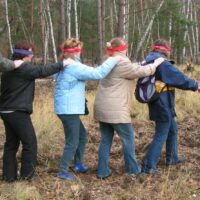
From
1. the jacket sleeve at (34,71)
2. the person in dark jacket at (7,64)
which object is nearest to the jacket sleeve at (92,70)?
the jacket sleeve at (34,71)

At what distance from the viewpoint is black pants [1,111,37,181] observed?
17.7 ft

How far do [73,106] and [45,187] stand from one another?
1.00m

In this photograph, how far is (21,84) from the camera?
17.6ft

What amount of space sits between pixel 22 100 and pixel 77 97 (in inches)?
25.5

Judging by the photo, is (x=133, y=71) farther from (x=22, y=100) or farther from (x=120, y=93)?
(x=22, y=100)

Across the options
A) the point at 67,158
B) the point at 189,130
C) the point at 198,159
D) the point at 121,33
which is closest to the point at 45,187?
the point at 67,158

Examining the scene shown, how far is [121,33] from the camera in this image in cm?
1416

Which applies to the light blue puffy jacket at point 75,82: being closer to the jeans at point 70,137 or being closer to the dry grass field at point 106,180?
the jeans at point 70,137

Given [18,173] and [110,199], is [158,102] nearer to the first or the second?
[110,199]

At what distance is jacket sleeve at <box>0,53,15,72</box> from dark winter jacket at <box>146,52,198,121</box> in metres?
1.77

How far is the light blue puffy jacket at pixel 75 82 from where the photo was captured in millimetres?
5445

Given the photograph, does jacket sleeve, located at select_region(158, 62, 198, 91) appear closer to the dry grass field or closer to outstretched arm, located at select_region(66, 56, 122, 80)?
outstretched arm, located at select_region(66, 56, 122, 80)

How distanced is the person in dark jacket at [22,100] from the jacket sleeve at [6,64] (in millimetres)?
145

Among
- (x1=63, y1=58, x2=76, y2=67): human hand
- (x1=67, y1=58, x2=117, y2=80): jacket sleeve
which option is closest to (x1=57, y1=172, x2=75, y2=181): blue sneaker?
(x1=67, y1=58, x2=117, y2=80): jacket sleeve
